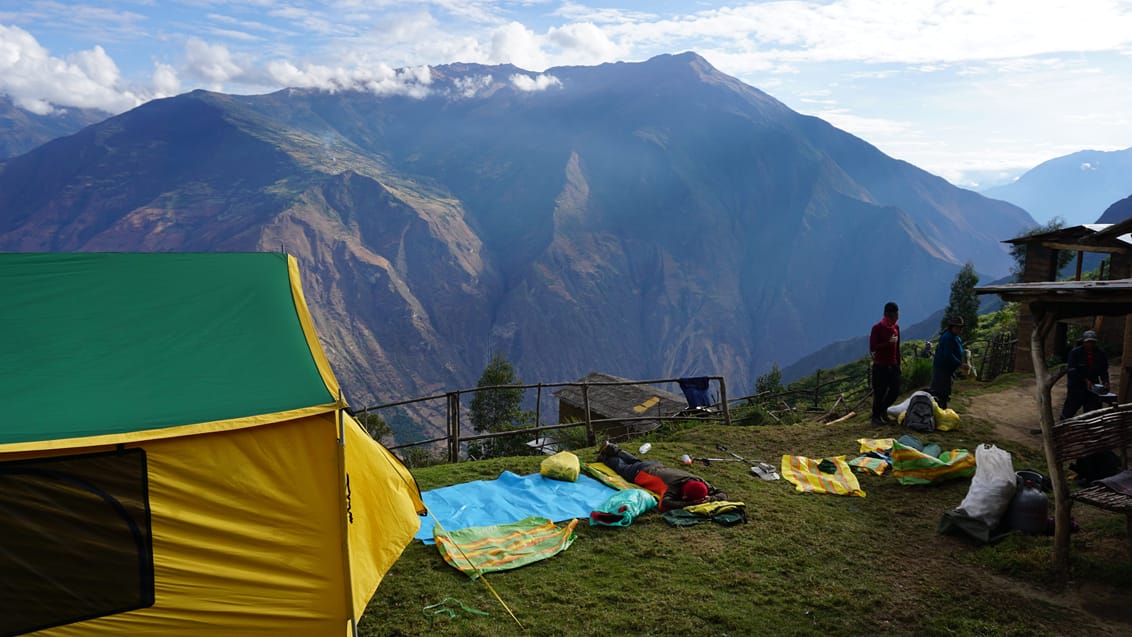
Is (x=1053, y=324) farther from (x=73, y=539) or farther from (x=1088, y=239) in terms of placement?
(x=1088, y=239)

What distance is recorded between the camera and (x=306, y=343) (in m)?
4.98

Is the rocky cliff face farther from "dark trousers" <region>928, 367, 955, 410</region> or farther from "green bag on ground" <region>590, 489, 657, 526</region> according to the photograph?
"green bag on ground" <region>590, 489, 657, 526</region>

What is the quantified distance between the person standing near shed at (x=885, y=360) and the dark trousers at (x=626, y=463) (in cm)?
405

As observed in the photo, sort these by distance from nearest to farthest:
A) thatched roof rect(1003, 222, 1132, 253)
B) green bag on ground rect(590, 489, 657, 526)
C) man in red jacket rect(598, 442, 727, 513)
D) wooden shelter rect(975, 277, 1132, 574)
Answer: wooden shelter rect(975, 277, 1132, 574)
green bag on ground rect(590, 489, 657, 526)
man in red jacket rect(598, 442, 727, 513)
thatched roof rect(1003, 222, 1132, 253)

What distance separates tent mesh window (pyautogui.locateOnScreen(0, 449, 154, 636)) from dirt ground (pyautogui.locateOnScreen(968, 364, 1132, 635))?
641 cm

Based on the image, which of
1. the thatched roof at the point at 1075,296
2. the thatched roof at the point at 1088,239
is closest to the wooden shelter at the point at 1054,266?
the thatched roof at the point at 1088,239

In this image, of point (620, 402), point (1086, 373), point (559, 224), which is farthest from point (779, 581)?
point (559, 224)

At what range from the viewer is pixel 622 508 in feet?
22.3

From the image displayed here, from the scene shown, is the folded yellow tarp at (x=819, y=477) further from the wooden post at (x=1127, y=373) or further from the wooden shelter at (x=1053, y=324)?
the wooden post at (x=1127, y=373)

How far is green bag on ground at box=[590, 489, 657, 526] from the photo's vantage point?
6.72 meters

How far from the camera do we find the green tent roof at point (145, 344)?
3900 mm

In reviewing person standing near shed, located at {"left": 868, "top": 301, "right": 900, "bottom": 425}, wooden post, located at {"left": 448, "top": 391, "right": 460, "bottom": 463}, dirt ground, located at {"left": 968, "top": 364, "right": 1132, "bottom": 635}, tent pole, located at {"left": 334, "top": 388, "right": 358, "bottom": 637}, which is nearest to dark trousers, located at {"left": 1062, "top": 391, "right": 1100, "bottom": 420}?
dirt ground, located at {"left": 968, "top": 364, "right": 1132, "bottom": 635}

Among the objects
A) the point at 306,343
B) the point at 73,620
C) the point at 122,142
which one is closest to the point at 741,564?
the point at 306,343

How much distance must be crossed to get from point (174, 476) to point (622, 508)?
14.0 feet
